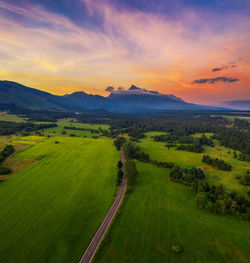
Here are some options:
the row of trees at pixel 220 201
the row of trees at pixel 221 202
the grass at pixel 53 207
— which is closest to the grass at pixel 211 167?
the row of trees at pixel 220 201

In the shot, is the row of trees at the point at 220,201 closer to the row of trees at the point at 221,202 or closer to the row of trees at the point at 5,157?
the row of trees at the point at 221,202

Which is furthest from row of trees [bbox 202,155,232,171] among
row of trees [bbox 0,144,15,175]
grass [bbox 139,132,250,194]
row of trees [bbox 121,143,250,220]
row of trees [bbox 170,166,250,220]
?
row of trees [bbox 0,144,15,175]

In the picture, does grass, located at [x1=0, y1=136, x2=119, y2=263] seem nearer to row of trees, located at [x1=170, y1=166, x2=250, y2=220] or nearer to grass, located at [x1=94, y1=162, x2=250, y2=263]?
grass, located at [x1=94, y1=162, x2=250, y2=263]

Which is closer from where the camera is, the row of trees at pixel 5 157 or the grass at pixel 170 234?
the grass at pixel 170 234

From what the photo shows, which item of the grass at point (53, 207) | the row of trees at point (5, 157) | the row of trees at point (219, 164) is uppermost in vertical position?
→ the row of trees at point (219, 164)

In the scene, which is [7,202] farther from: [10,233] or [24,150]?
[24,150]
